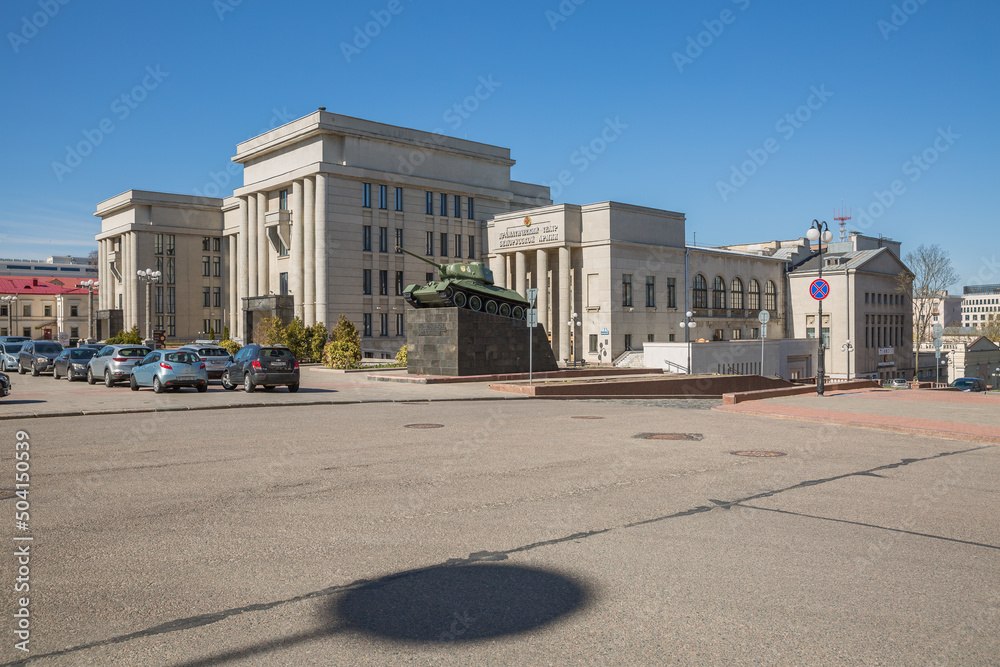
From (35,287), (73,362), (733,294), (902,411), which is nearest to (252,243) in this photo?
(73,362)

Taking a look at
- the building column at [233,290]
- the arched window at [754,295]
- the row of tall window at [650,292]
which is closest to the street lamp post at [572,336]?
the row of tall window at [650,292]

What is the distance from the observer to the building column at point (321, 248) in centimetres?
5944

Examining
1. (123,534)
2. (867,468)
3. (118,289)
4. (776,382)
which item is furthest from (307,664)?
(118,289)

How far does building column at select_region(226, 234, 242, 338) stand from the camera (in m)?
75.9

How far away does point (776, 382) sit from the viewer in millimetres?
38469

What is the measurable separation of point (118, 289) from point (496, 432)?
87.0 metres

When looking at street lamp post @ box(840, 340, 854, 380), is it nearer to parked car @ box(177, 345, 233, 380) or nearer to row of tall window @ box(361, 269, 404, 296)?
row of tall window @ box(361, 269, 404, 296)

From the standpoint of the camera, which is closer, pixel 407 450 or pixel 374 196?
pixel 407 450

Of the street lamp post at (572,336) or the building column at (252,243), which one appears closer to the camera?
the street lamp post at (572,336)

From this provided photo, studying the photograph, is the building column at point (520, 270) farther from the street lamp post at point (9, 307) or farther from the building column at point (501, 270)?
the street lamp post at point (9, 307)

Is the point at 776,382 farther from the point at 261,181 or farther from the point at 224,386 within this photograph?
the point at 261,181

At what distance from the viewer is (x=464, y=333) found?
3112cm

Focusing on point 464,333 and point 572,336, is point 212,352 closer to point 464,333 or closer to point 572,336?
point 464,333

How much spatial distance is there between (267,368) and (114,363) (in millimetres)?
7156
